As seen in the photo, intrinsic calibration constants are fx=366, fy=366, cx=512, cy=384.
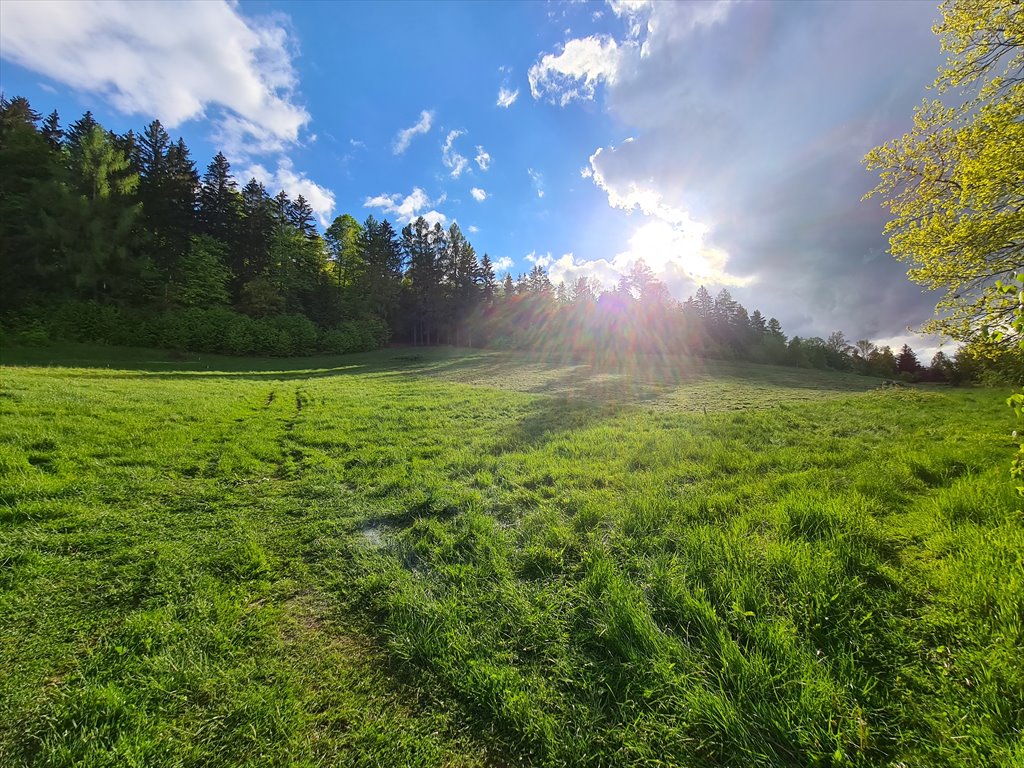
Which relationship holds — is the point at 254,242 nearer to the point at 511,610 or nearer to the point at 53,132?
the point at 53,132

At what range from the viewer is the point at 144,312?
122 ft

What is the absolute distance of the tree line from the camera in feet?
112

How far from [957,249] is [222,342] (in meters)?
50.8

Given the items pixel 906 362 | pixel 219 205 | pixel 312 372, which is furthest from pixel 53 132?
pixel 906 362

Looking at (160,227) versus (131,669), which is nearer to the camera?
(131,669)

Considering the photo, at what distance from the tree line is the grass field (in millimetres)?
9322

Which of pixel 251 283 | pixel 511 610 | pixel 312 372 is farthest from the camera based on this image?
pixel 251 283

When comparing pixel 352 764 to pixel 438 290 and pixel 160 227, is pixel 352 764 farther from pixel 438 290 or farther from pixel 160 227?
Result: pixel 438 290

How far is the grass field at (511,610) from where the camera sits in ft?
7.80

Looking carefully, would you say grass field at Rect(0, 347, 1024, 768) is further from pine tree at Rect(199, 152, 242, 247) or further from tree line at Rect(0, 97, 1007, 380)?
pine tree at Rect(199, 152, 242, 247)

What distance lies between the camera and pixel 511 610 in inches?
147

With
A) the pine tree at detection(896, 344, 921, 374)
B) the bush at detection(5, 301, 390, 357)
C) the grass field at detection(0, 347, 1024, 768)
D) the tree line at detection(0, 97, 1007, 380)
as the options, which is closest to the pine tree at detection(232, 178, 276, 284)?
the tree line at detection(0, 97, 1007, 380)

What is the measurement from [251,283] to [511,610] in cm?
5609

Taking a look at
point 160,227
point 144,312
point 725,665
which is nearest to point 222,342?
point 144,312
